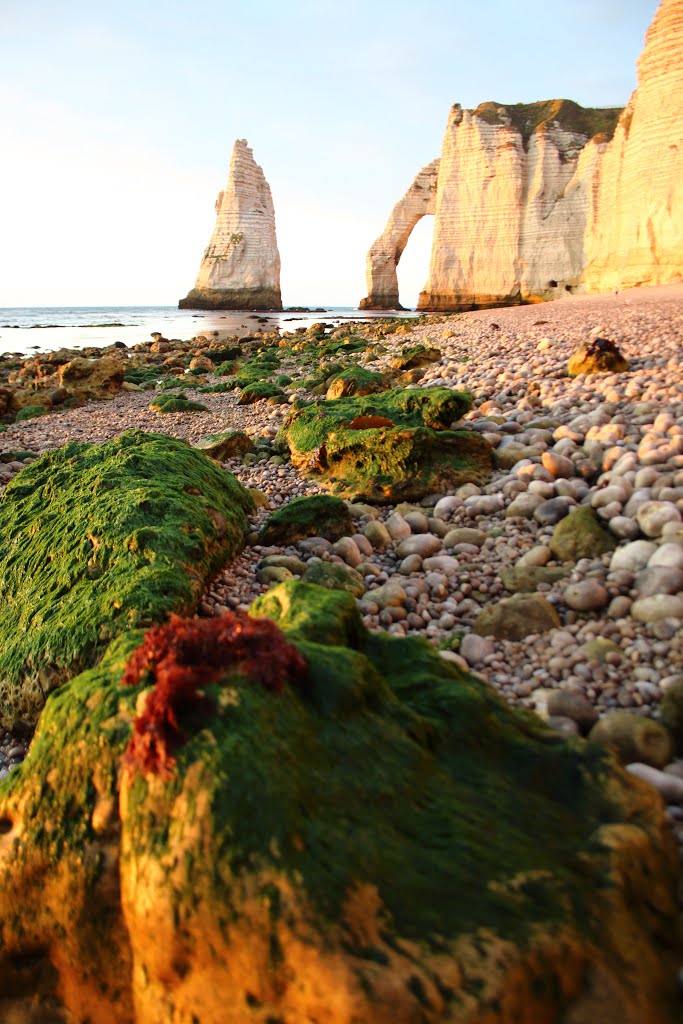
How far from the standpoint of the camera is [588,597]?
2.94 m

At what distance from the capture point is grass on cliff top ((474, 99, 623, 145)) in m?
32.0

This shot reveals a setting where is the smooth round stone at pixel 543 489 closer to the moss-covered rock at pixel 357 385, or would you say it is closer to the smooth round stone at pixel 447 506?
the smooth round stone at pixel 447 506

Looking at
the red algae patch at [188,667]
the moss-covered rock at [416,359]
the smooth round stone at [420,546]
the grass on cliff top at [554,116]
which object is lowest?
the smooth round stone at [420,546]

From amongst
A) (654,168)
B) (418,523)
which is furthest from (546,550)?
(654,168)

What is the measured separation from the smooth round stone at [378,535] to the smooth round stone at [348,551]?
0.58 ft

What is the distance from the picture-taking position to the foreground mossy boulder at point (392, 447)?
4699 millimetres

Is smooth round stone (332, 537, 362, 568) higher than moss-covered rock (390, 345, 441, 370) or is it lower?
lower

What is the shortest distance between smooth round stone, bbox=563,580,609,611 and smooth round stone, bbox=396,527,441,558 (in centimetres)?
101

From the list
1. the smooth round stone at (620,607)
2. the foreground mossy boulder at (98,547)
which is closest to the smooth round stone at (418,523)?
the foreground mossy boulder at (98,547)

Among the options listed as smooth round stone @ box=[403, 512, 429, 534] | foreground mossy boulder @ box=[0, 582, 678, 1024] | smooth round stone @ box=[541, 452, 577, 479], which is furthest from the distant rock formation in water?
foreground mossy boulder @ box=[0, 582, 678, 1024]

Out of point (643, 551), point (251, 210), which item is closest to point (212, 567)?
point (643, 551)

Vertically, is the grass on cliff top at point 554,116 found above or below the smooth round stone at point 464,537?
above

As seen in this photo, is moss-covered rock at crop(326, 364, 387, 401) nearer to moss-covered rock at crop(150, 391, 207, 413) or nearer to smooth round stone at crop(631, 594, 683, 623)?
moss-covered rock at crop(150, 391, 207, 413)

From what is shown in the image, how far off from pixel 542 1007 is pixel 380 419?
4.72 meters
